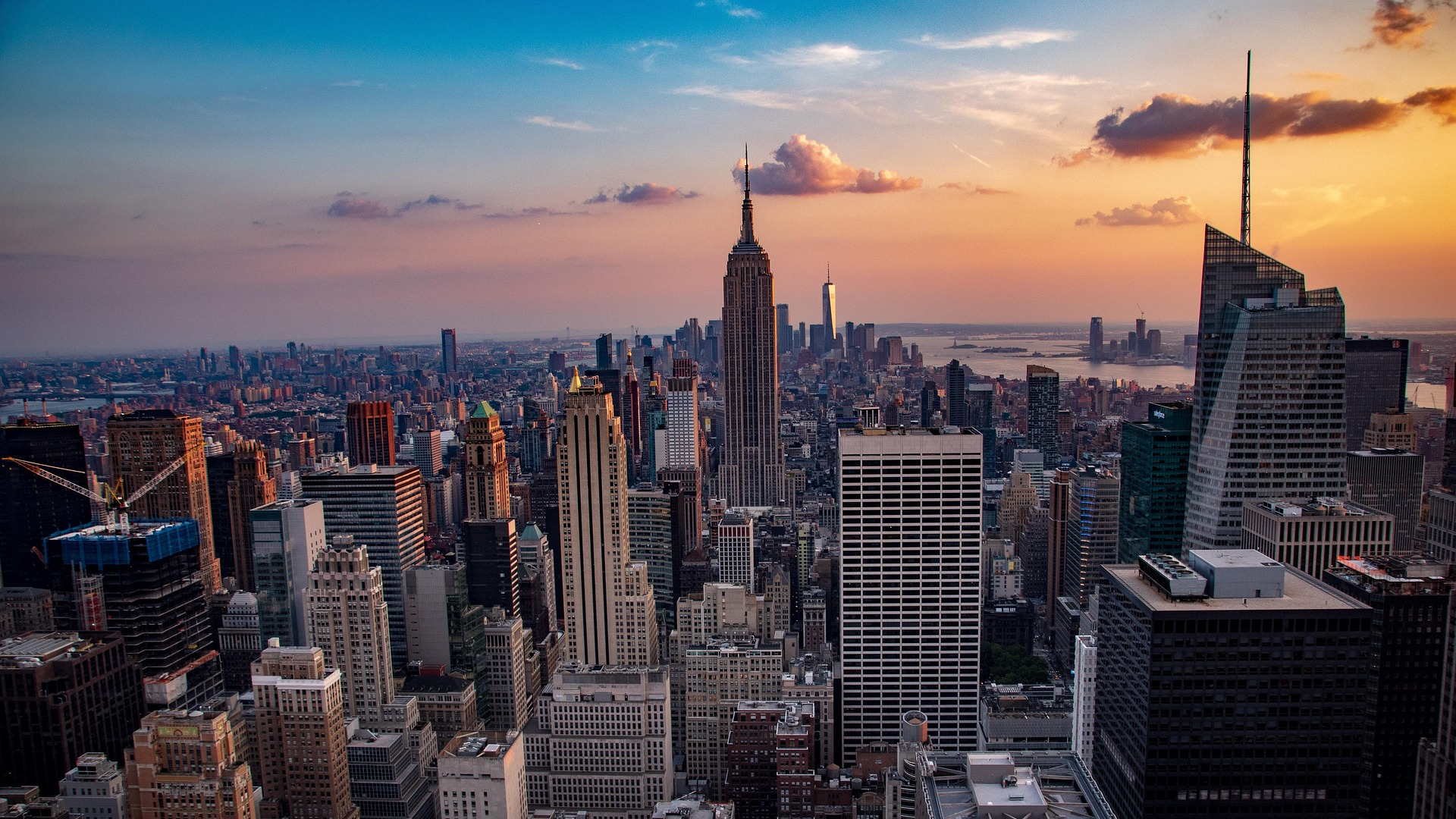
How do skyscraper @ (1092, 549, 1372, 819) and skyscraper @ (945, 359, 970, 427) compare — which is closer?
skyscraper @ (1092, 549, 1372, 819)

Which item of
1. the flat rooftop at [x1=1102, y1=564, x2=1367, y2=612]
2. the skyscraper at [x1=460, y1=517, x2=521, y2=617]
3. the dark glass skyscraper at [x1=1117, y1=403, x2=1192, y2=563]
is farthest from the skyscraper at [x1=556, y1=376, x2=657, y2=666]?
the flat rooftop at [x1=1102, y1=564, x2=1367, y2=612]

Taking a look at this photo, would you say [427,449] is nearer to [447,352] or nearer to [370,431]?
[370,431]

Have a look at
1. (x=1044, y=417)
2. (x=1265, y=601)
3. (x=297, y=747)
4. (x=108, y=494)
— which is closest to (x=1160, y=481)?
(x=1265, y=601)

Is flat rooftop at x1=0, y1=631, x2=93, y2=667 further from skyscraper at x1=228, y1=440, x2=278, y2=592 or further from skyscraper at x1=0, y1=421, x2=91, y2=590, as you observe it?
skyscraper at x1=228, y1=440, x2=278, y2=592

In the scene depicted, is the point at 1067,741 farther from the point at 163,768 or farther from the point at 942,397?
the point at 942,397

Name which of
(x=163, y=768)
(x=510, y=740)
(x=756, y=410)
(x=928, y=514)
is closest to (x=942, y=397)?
(x=756, y=410)
